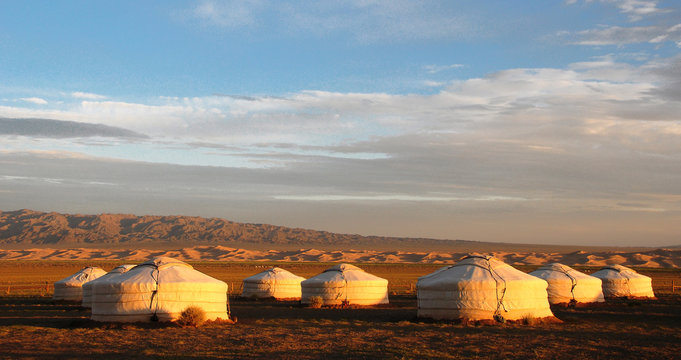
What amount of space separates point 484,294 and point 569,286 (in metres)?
9.49

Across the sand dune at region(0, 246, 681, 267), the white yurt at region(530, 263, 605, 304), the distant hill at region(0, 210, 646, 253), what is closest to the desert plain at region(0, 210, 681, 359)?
the white yurt at region(530, 263, 605, 304)

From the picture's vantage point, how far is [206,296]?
19.2 m

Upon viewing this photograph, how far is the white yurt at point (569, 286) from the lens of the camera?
87.2 ft

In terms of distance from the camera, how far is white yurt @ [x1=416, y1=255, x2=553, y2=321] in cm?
1864

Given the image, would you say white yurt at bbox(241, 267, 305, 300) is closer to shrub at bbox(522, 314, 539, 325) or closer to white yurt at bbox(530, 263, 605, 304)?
white yurt at bbox(530, 263, 605, 304)

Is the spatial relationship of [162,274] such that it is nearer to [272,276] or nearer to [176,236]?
[272,276]

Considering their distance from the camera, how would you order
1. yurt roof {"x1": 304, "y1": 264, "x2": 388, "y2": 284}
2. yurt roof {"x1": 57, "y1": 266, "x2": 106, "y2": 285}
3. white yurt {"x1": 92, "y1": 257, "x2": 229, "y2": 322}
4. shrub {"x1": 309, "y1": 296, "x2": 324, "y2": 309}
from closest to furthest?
white yurt {"x1": 92, "y1": 257, "x2": 229, "y2": 322} < shrub {"x1": 309, "y1": 296, "x2": 324, "y2": 309} < yurt roof {"x1": 304, "y1": 264, "x2": 388, "y2": 284} < yurt roof {"x1": 57, "y1": 266, "x2": 106, "y2": 285}

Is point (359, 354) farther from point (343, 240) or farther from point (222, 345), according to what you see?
point (343, 240)

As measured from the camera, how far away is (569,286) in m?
26.6

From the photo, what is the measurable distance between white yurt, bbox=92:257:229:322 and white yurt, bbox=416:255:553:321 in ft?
20.9

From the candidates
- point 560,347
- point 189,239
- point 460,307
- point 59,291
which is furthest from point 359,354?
point 189,239

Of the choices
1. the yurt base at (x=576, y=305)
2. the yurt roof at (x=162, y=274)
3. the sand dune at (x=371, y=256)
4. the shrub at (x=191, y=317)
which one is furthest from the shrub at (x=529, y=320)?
the sand dune at (x=371, y=256)

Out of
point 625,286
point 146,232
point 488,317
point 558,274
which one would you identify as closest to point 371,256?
point 146,232

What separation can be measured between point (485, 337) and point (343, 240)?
165165 millimetres
